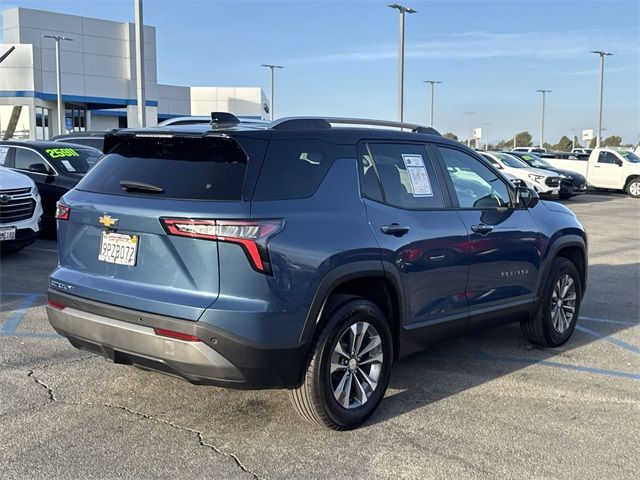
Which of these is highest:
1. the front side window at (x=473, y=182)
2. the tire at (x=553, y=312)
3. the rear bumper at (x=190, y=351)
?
the front side window at (x=473, y=182)

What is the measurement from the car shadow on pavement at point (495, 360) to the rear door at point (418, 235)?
1.35 ft

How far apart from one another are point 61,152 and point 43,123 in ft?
120

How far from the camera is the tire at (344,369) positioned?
151 inches

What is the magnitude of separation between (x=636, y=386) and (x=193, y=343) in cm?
342

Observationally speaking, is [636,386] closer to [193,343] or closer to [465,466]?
[465,466]

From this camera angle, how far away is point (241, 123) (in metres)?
4.29

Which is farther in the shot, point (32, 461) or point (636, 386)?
point (636, 386)


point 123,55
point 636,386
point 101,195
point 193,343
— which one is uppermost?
point 123,55

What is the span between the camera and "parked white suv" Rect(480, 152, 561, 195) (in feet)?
72.5

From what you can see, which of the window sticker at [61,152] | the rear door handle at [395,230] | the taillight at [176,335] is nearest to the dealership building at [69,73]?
the window sticker at [61,152]

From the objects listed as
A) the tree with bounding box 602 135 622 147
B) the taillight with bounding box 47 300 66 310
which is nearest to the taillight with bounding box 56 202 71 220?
the taillight with bounding box 47 300 66 310

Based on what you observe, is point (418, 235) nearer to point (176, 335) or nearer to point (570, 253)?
point (176, 335)

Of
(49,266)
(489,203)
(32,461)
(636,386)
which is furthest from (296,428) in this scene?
(49,266)

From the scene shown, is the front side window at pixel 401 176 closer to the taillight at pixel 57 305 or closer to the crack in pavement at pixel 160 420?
the crack in pavement at pixel 160 420
